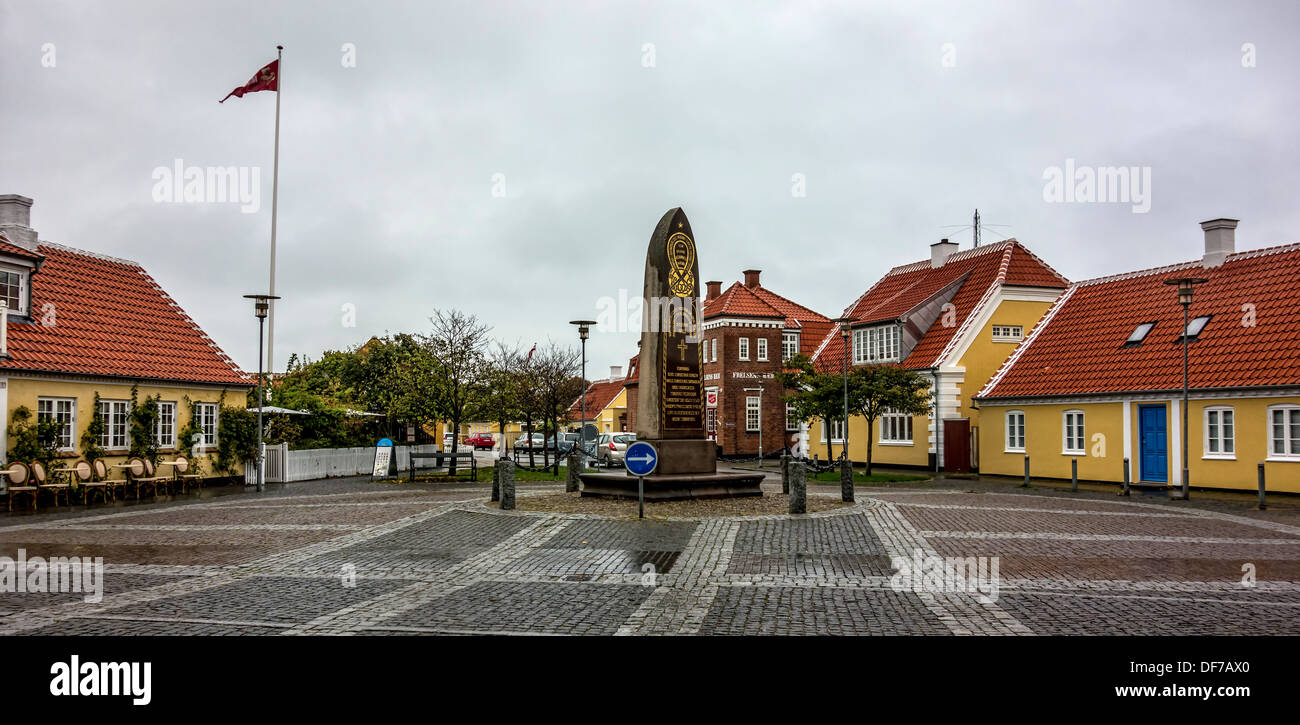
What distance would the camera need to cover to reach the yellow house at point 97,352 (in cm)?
2133

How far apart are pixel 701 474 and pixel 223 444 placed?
15.8 metres

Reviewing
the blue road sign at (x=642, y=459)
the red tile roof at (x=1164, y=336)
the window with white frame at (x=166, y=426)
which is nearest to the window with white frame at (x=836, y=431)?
the red tile roof at (x=1164, y=336)

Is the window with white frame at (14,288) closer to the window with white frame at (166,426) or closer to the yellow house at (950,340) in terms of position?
the window with white frame at (166,426)

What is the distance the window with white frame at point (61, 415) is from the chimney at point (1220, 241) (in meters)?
32.3

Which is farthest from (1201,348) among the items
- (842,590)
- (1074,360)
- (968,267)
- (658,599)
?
(658,599)

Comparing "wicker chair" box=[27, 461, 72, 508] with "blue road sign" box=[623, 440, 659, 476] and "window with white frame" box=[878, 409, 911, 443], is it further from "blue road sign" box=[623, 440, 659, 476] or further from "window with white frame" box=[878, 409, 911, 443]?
"window with white frame" box=[878, 409, 911, 443]

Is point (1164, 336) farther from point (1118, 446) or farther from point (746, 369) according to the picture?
point (746, 369)

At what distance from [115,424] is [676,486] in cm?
1519

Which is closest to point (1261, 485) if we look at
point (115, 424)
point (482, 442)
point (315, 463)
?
point (315, 463)

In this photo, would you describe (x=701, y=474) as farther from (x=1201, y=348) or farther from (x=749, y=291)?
(x=749, y=291)

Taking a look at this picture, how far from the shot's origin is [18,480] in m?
19.5

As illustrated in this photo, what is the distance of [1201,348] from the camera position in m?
24.9

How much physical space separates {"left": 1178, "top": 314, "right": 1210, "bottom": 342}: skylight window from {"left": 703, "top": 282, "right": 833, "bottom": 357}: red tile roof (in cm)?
2323

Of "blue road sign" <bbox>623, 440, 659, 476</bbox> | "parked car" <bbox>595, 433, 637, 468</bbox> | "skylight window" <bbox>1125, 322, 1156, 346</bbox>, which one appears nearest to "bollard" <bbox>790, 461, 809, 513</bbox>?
"blue road sign" <bbox>623, 440, 659, 476</bbox>
